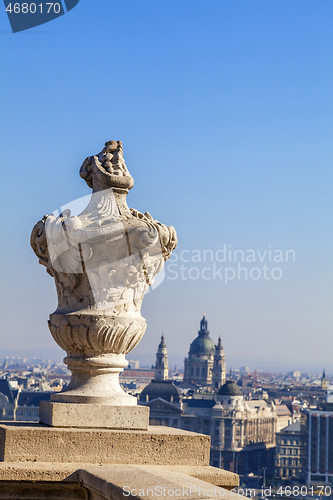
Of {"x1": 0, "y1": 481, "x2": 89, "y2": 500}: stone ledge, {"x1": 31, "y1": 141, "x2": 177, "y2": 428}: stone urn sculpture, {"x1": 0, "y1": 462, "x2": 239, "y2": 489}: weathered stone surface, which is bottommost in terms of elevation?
{"x1": 0, "y1": 481, "x2": 89, "y2": 500}: stone ledge

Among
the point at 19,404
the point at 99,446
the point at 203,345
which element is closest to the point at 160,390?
the point at 19,404

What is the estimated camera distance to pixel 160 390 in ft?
304

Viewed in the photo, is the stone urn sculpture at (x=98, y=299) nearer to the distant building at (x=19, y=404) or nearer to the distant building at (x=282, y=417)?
the distant building at (x=19, y=404)

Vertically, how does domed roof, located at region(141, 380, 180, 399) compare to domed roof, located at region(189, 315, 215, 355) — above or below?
below

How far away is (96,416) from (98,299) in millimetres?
472

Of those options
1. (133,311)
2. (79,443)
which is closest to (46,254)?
(133,311)

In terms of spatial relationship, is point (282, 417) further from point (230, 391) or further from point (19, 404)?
point (19, 404)

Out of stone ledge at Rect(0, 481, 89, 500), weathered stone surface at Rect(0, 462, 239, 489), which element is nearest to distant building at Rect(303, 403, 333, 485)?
Answer: weathered stone surface at Rect(0, 462, 239, 489)

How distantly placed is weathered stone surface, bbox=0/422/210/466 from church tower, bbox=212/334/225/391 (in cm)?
12396

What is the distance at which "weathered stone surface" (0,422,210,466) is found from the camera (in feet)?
8.57

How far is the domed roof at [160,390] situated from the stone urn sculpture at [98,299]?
89.8 meters

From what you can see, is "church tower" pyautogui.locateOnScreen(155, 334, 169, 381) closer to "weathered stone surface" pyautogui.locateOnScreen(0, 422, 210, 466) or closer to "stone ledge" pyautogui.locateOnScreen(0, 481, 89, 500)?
"weathered stone surface" pyautogui.locateOnScreen(0, 422, 210, 466)

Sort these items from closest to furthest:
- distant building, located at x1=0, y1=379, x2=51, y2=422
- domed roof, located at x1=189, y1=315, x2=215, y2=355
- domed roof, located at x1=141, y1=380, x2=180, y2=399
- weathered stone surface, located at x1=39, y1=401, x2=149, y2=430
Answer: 1. weathered stone surface, located at x1=39, y1=401, x2=149, y2=430
2. distant building, located at x1=0, y1=379, x2=51, y2=422
3. domed roof, located at x1=141, y1=380, x2=180, y2=399
4. domed roof, located at x1=189, y1=315, x2=215, y2=355

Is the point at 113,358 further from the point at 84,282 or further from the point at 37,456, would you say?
the point at 37,456
